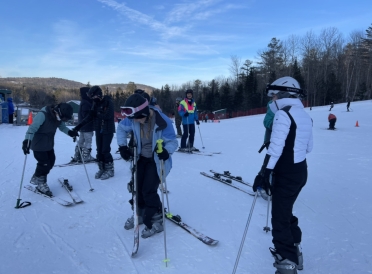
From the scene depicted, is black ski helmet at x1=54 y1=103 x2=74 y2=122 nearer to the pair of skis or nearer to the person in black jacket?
the person in black jacket

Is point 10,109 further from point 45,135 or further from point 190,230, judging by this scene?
point 190,230

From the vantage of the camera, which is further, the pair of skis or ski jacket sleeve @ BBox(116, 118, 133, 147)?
the pair of skis

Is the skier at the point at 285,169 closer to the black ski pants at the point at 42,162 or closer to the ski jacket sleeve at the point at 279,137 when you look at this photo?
the ski jacket sleeve at the point at 279,137

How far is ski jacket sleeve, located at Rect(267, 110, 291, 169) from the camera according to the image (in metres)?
2.49

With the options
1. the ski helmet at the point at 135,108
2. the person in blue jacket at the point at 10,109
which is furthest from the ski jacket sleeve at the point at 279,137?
the person in blue jacket at the point at 10,109

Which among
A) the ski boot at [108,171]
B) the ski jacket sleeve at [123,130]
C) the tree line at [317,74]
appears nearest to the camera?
the ski jacket sleeve at [123,130]

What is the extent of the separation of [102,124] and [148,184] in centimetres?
304

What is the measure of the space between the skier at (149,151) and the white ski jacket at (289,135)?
1.38 meters

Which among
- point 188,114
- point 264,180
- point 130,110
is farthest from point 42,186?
point 188,114

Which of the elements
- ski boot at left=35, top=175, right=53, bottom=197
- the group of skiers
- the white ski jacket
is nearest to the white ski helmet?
the group of skiers

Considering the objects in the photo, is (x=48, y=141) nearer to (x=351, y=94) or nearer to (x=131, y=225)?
(x=131, y=225)

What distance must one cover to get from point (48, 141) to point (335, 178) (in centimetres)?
642

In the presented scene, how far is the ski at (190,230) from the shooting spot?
3326 mm

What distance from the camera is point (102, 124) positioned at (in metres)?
6.06
